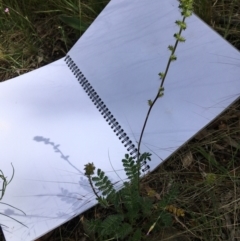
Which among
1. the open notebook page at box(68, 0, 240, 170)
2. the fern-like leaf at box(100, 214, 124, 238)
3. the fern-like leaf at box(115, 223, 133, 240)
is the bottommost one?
the fern-like leaf at box(115, 223, 133, 240)

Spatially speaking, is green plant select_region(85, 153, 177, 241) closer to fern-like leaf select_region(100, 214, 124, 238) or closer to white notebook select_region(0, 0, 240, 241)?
fern-like leaf select_region(100, 214, 124, 238)

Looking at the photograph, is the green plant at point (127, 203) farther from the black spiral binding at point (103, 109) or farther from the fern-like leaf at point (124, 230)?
the black spiral binding at point (103, 109)

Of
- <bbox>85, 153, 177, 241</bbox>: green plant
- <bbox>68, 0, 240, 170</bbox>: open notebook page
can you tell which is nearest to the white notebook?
<bbox>68, 0, 240, 170</bbox>: open notebook page

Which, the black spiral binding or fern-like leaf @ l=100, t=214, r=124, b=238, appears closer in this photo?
fern-like leaf @ l=100, t=214, r=124, b=238

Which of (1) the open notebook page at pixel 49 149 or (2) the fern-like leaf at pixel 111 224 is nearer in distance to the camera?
(2) the fern-like leaf at pixel 111 224

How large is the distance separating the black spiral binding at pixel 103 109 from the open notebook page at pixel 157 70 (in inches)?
0.6

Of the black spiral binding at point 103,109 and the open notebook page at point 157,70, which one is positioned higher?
the open notebook page at point 157,70

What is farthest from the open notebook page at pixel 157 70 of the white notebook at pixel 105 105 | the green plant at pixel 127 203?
the green plant at pixel 127 203

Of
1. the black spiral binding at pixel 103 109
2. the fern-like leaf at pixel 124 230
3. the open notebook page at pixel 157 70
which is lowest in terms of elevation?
the fern-like leaf at pixel 124 230

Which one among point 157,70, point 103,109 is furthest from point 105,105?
point 157,70

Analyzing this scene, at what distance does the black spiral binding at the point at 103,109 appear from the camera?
109cm

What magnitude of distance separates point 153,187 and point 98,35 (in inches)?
21.1

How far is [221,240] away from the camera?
3.38ft

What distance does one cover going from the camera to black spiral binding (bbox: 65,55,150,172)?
109cm
